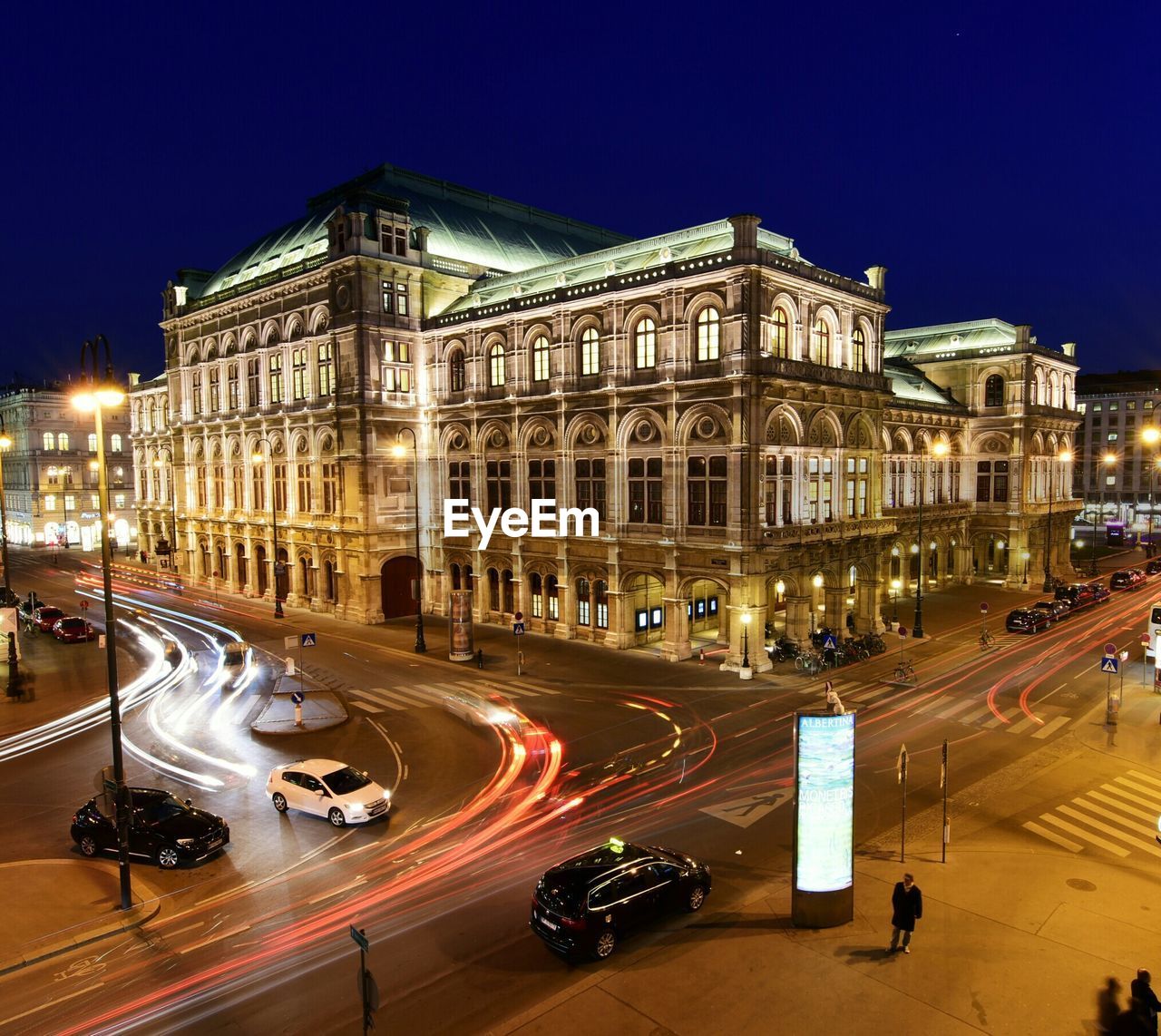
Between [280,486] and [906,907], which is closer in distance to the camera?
[906,907]

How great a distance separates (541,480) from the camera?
4625cm

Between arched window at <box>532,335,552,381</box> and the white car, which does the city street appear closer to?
the white car

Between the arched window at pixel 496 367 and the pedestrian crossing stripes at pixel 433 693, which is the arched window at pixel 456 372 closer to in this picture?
the arched window at pixel 496 367

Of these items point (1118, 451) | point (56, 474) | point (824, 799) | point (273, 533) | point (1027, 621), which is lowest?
point (1027, 621)

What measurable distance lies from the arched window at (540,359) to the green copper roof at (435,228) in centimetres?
1445

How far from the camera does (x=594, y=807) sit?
72.8ft

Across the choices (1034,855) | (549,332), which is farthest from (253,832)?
(549,332)

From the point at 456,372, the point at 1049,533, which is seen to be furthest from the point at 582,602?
the point at 1049,533

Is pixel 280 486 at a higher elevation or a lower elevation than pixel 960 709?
higher

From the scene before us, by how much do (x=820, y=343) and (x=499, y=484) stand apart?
19725 millimetres

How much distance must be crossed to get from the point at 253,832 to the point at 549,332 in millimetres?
30962

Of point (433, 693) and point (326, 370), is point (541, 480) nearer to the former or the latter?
point (433, 693)

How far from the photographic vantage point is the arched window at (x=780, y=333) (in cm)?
3778

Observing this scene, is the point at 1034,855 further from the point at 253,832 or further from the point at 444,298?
the point at 444,298
